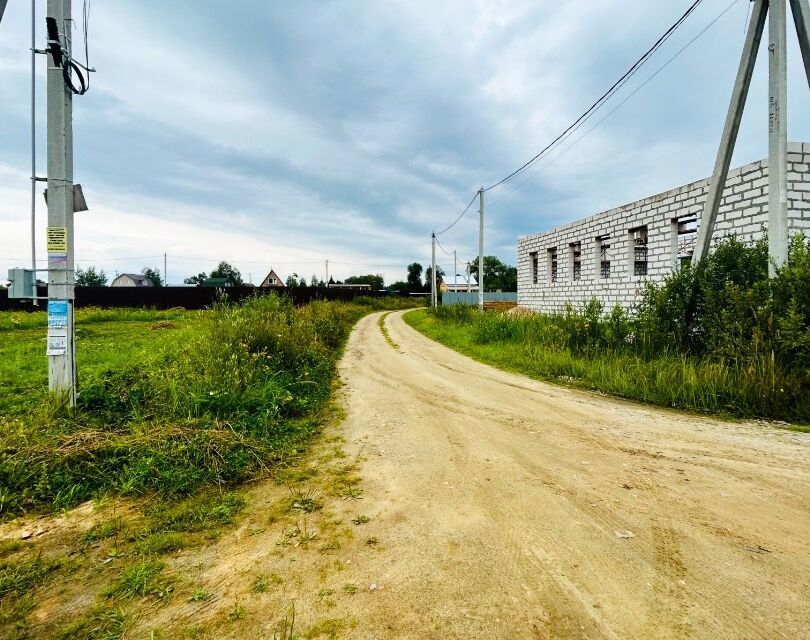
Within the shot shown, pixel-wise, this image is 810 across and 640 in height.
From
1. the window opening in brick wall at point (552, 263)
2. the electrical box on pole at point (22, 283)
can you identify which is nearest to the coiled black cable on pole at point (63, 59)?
the electrical box on pole at point (22, 283)

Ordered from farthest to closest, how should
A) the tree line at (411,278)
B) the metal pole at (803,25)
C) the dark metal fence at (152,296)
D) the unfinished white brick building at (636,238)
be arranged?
the tree line at (411,278), the dark metal fence at (152,296), the unfinished white brick building at (636,238), the metal pole at (803,25)

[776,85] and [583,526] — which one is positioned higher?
[776,85]

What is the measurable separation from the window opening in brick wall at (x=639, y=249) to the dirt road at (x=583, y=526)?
8417 millimetres

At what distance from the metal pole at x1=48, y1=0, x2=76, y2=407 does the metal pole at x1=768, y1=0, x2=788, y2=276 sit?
8972mm

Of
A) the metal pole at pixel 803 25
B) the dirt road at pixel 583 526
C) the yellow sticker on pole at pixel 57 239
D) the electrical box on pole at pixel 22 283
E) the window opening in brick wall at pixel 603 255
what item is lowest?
the dirt road at pixel 583 526

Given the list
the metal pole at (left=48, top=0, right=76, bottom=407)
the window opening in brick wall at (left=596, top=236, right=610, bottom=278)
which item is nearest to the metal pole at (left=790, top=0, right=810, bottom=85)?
the window opening in brick wall at (left=596, top=236, right=610, bottom=278)

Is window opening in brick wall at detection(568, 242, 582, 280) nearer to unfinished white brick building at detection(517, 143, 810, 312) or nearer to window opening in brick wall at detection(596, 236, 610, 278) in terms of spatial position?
unfinished white brick building at detection(517, 143, 810, 312)

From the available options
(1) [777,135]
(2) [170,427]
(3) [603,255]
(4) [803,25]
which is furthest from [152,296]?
(4) [803,25]

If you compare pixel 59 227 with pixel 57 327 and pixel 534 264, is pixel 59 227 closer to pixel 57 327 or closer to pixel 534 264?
pixel 57 327

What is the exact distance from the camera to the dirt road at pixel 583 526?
182 centimetres

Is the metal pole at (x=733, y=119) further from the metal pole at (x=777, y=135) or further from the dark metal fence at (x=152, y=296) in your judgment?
the dark metal fence at (x=152, y=296)

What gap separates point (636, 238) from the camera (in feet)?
40.0

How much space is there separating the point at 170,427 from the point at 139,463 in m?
0.51

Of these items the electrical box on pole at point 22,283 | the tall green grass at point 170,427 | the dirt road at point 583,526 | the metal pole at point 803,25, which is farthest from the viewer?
the metal pole at point 803,25
